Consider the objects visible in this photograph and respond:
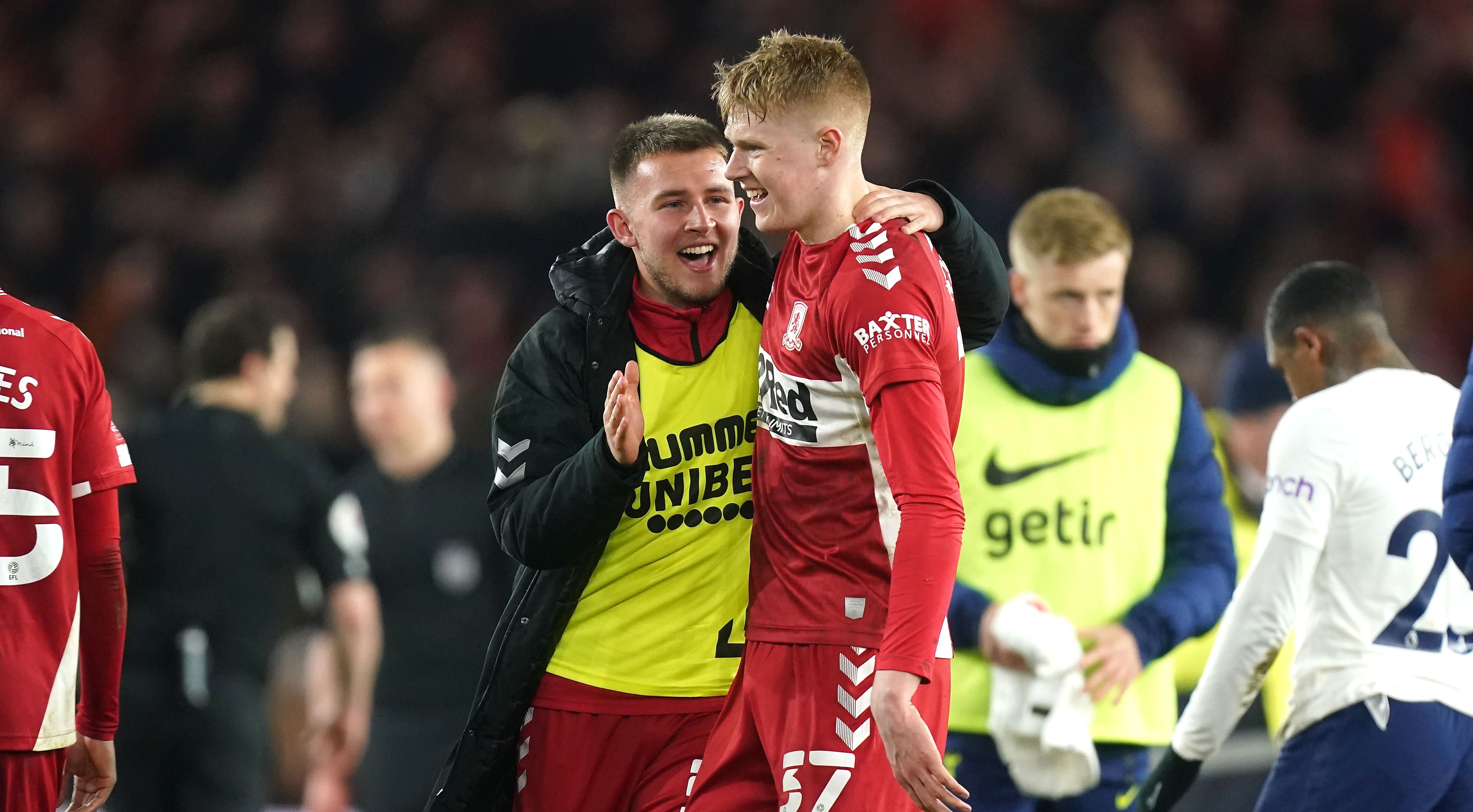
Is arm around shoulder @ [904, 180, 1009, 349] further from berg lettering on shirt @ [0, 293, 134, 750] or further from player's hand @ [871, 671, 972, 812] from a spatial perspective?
berg lettering on shirt @ [0, 293, 134, 750]

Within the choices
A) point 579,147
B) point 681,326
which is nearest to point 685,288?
Answer: point 681,326

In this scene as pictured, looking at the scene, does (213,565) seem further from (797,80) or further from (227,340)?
(797,80)

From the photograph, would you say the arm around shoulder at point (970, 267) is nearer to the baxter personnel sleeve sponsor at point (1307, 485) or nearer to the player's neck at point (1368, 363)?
the baxter personnel sleeve sponsor at point (1307, 485)

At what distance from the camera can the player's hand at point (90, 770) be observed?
380 centimetres

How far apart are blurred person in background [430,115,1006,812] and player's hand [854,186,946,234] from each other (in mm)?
321

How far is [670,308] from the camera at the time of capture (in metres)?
3.87

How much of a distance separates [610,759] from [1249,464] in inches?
177

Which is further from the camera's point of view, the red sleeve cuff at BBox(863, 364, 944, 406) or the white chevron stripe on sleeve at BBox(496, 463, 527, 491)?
the white chevron stripe on sleeve at BBox(496, 463, 527, 491)

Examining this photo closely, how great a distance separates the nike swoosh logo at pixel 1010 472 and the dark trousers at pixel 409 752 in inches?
111

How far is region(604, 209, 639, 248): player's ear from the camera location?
12.8ft

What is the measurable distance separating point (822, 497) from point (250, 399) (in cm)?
414

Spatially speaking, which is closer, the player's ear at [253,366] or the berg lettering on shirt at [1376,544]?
the berg lettering on shirt at [1376,544]

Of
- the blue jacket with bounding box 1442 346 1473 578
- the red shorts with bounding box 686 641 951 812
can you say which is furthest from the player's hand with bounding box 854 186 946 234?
the blue jacket with bounding box 1442 346 1473 578

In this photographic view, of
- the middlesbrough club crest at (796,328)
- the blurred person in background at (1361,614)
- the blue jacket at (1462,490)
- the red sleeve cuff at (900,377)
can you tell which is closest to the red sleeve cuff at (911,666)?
the red sleeve cuff at (900,377)
